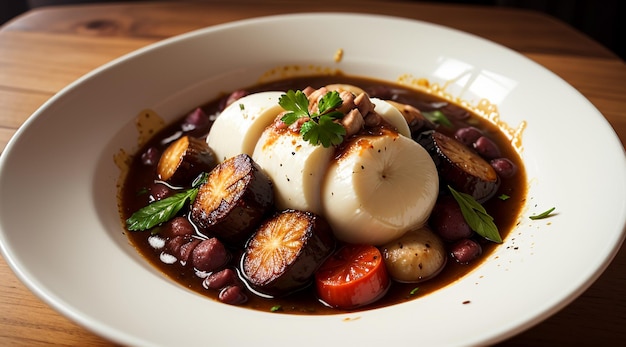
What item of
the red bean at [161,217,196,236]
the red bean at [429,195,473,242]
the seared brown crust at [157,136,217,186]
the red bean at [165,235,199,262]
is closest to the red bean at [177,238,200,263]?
the red bean at [165,235,199,262]

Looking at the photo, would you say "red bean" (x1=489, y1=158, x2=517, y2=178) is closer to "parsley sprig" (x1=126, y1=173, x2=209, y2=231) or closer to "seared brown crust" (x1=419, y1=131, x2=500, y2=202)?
"seared brown crust" (x1=419, y1=131, x2=500, y2=202)

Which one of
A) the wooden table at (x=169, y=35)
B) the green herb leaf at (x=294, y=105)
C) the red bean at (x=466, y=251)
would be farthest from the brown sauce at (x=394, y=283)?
the green herb leaf at (x=294, y=105)

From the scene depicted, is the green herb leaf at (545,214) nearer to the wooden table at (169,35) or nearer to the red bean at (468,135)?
the wooden table at (169,35)

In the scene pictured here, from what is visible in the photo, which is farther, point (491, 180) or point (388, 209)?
point (491, 180)

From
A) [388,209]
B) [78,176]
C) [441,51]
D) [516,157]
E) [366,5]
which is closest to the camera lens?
[388,209]

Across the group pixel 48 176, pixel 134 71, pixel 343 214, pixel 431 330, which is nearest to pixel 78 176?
pixel 48 176

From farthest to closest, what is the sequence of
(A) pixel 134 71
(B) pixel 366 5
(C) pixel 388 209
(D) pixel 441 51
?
(B) pixel 366 5 < (D) pixel 441 51 < (A) pixel 134 71 < (C) pixel 388 209

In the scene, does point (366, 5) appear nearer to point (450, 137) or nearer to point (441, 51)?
point (441, 51)

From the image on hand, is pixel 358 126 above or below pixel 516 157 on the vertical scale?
above
